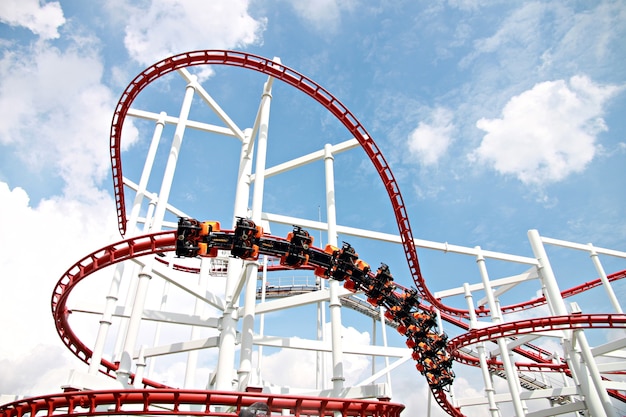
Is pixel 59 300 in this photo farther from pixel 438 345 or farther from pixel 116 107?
pixel 438 345

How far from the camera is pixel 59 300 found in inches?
332

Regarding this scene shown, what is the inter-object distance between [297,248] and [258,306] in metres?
1.50

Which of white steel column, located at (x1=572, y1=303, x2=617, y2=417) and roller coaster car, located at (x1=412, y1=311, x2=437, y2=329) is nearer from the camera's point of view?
white steel column, located at (x1=572, y1=303, x2=617, y2=417)

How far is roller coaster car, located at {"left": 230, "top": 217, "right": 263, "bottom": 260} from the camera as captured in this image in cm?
720

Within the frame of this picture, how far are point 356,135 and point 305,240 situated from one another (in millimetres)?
3800

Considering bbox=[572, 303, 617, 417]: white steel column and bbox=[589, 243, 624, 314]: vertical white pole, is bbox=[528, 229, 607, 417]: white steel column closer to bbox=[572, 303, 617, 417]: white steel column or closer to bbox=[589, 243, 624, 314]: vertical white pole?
bbox=[572, 303, 617, 417]: white steel column

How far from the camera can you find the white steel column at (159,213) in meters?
6.77

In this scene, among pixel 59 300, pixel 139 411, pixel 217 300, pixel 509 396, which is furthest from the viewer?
pixel 509 396

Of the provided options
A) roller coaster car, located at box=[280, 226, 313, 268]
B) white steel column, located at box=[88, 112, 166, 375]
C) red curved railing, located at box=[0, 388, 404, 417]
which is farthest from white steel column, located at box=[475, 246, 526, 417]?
white steel column, located at box=[88, 112, 166, 375]

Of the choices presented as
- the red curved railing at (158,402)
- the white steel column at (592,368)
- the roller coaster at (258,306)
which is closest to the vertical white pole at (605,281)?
the roller coaster at (258,306)

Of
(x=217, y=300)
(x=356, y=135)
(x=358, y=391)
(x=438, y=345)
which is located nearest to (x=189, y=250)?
(x=217, y=300)

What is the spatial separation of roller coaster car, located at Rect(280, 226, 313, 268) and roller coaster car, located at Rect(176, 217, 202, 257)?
166 cm

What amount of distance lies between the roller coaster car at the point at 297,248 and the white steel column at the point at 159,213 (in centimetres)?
246

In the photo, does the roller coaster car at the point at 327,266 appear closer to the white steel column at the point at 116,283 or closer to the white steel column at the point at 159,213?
the white steel column at the point at 159,213
